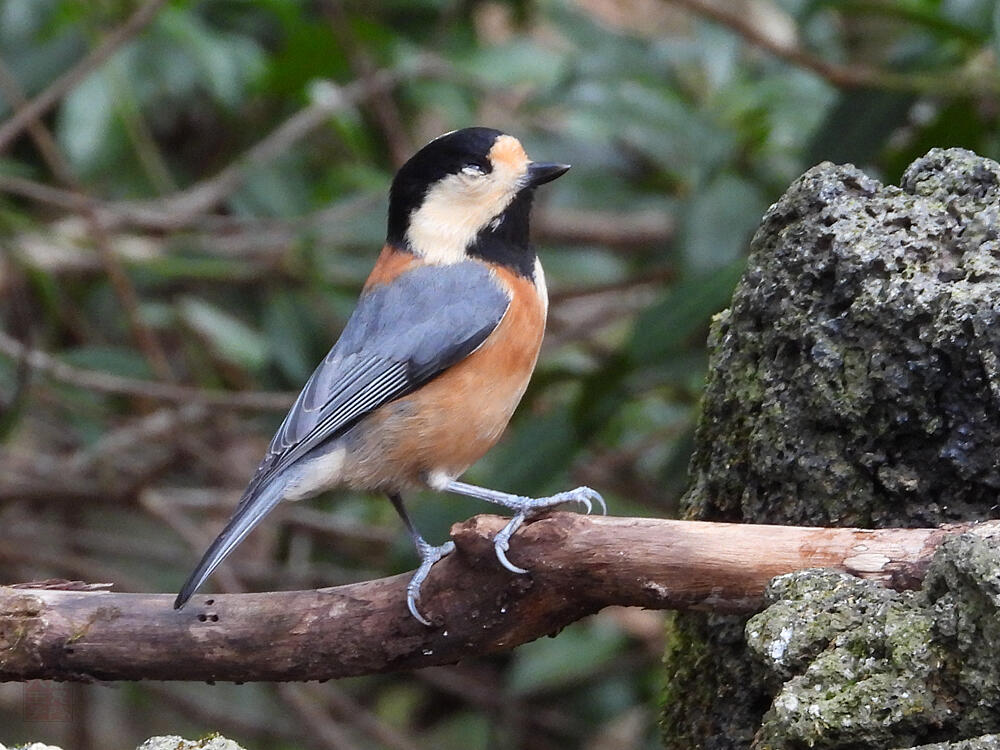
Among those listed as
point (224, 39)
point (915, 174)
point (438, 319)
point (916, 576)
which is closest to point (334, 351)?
point (438, 319)

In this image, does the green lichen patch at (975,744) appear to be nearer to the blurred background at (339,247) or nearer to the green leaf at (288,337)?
the blurred background at (339,247)

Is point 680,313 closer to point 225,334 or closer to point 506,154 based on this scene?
point 506,154

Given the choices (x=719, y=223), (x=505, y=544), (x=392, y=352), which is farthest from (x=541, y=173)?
(x=505, y=544)

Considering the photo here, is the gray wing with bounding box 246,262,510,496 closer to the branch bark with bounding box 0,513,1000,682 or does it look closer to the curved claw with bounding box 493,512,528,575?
the branch bark with bounding box 0,513,1000,682

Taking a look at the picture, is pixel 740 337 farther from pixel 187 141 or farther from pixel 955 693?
pixel 187 141

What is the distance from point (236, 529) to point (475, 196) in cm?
122

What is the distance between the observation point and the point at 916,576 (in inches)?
79.4

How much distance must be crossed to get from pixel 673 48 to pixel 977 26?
1.56 m

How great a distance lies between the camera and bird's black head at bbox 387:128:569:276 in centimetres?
357

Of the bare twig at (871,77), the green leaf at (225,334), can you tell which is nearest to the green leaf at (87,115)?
Answer: the green leaf at (225,334)

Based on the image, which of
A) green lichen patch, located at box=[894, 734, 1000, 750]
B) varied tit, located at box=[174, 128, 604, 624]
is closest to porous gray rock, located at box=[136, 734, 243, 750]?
varied tit, located at box=[174, 128, 604, 624]

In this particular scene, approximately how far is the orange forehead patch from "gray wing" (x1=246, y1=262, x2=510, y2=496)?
1.04ft

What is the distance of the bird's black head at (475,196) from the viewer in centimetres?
357

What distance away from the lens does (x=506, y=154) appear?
11.8ft
